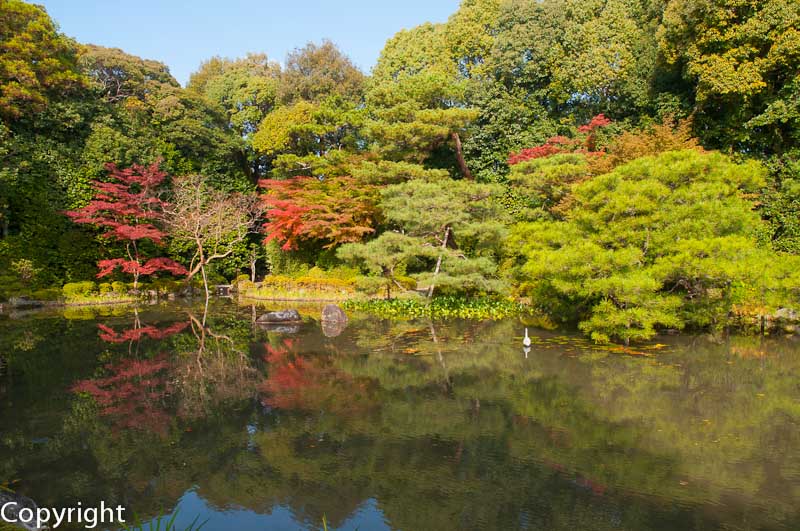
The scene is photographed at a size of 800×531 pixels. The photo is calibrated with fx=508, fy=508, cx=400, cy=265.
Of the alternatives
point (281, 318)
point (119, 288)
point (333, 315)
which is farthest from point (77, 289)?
point (333, 315)

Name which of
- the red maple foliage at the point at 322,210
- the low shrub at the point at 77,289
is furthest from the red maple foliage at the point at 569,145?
the low shrub at the point at 77,289

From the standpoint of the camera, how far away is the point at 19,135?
18781 mm

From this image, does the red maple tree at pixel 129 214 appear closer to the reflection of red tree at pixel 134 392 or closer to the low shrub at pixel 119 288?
the low shrub at pixel 119 288

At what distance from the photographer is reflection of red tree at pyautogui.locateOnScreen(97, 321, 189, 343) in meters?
11.7

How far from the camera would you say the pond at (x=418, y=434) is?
4.28m

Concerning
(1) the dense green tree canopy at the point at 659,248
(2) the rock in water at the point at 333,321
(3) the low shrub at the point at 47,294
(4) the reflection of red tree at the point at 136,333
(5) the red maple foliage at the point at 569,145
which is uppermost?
(5) the red maple foliage at the point at 569,145

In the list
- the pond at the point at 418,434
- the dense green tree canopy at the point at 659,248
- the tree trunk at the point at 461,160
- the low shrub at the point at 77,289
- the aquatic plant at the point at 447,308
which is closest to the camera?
the pond at the point at 418,434

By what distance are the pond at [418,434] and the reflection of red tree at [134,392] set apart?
40 mm

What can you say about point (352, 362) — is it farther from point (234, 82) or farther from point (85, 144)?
point (234, 82)

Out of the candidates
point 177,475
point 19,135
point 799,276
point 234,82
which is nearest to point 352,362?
Result: point 177,475

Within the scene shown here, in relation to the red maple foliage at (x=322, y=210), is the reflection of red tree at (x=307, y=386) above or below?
below

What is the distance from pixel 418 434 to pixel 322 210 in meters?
15.4

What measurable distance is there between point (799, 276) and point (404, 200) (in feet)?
31.8

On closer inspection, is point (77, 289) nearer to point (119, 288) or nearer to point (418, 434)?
point (119, 288)
